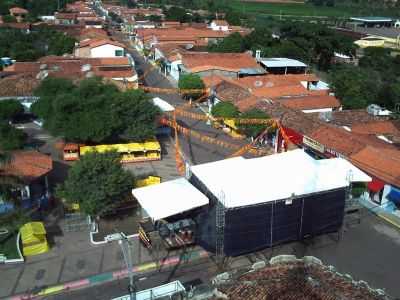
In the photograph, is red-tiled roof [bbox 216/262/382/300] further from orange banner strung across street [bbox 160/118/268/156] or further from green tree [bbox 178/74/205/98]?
green tree [bbox 178/74/205/98]

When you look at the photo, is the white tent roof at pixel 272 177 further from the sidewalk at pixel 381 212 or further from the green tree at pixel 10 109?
the green tree at pixel 10 109

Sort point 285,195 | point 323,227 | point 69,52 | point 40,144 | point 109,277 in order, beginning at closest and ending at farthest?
point 109,277, point 285,195, point 323,227, point 40,144, point 69,52

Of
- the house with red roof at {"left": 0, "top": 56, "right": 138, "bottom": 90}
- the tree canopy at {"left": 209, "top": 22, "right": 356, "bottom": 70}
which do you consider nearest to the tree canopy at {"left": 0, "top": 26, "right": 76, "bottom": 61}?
the house with red roof at {"left": 0, "top": 56, "right": 138, "bottom": 90}

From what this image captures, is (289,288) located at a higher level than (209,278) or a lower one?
higher

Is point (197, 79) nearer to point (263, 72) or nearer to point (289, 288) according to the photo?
point (263, 72)

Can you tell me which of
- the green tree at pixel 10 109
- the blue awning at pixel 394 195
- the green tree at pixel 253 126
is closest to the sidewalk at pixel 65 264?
the blue awning at pixel 394 195

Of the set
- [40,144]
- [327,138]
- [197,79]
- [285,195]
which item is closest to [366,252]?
[285,195]

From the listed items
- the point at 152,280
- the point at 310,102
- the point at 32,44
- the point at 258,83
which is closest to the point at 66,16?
the point at 32,44
